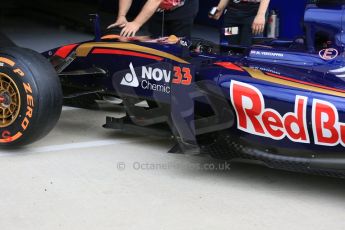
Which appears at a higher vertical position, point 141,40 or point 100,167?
point 141,40

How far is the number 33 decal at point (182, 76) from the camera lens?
153 inches

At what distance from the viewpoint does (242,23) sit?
499 centimetres

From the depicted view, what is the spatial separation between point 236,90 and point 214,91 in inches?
6.7

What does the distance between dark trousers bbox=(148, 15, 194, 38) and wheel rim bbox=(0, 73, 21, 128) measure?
135cm

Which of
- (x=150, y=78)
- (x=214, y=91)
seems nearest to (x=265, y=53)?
(x=214, y=91)

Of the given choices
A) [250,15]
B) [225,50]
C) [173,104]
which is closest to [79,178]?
[173,104]

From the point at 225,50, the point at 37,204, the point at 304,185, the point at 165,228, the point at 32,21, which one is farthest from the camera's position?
the point at 32,21

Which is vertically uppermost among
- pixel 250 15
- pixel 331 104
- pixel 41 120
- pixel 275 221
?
pixel 250 15

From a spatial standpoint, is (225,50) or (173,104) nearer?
(173,104)

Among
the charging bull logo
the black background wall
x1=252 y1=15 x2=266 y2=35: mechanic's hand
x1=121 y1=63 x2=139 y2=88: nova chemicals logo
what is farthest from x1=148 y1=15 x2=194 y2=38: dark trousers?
the black background wall

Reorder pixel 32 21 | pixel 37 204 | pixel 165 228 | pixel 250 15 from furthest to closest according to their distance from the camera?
1. pixel 32 21
2. pixel 250 15
3. pixel 37 204
4. pixel 165 228

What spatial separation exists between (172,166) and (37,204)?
1054 millimetres

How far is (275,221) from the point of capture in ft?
10.8

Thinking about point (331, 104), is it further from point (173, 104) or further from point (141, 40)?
point (141, 40)
